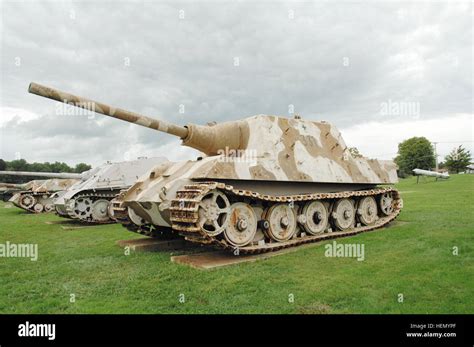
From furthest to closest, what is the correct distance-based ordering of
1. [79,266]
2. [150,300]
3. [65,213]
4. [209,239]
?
[65,213] < [79,266] < [209,239] < [150,300]

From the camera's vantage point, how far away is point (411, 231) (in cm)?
1159

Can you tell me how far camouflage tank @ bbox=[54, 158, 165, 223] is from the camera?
17819 millimetres

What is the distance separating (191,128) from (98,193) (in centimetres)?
1001

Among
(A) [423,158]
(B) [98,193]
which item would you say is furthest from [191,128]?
(A) [423,158]

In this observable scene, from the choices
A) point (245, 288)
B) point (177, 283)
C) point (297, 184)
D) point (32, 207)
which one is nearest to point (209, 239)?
point (177, 283)

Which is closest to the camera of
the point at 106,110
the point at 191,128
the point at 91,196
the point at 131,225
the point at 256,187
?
the point at 106,110

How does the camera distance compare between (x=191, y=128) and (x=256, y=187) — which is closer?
(x=256, y=187)

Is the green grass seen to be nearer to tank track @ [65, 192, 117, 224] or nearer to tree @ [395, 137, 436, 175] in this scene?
tank track @ [65, 192, 117, 224]

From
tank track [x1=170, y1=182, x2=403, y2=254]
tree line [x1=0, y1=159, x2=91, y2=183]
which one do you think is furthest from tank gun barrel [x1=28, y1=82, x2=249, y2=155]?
tree line [x1=0, y1=159, x2=91, y2=183]

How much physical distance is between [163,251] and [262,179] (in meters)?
3.35

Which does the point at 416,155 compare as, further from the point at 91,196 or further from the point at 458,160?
the point at 91,196

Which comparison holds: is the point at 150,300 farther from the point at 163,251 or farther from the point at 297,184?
the point at 297,184

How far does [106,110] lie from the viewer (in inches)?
338
